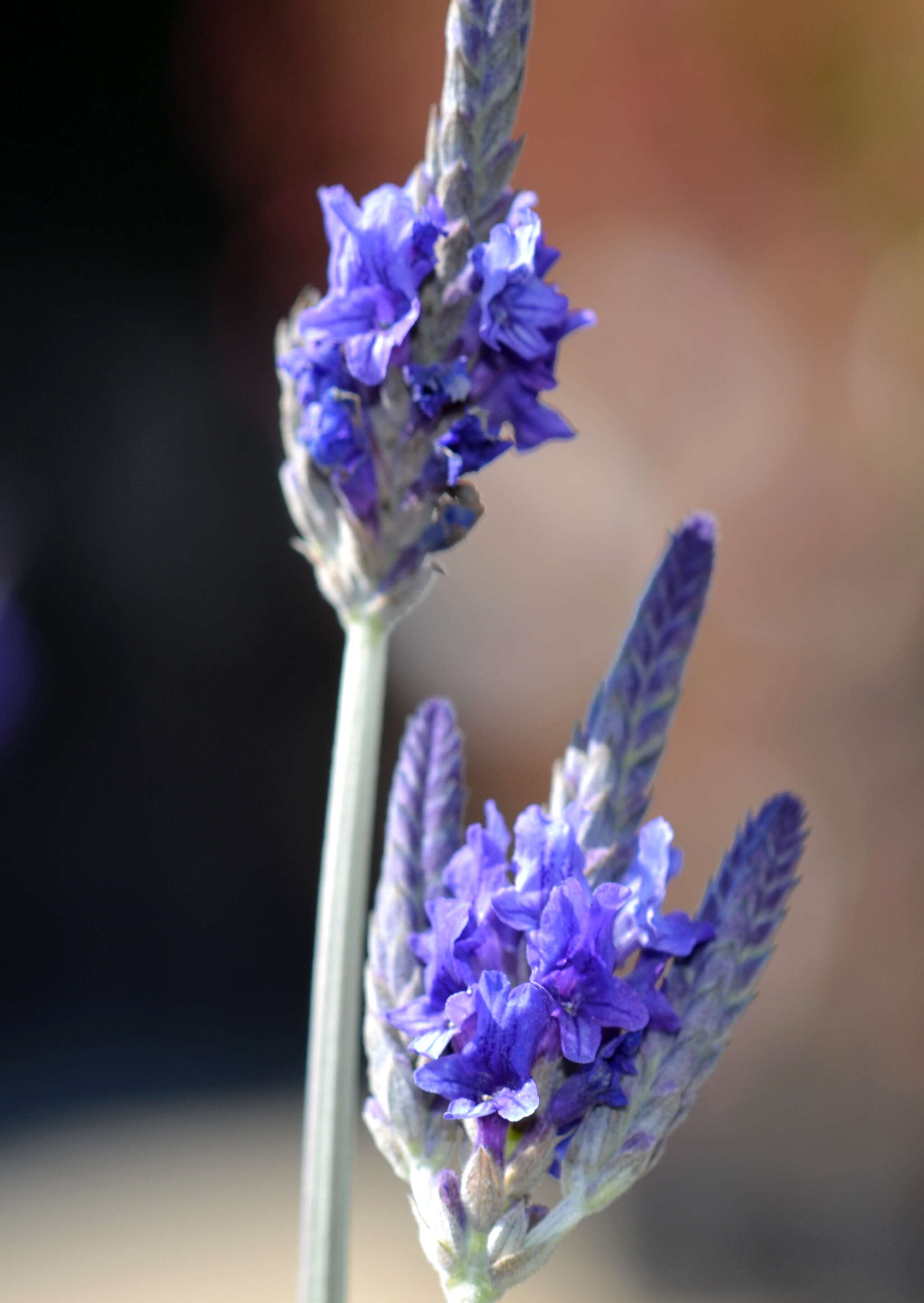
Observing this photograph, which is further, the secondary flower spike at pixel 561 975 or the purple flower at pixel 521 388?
the purple flower at pixel 521 388

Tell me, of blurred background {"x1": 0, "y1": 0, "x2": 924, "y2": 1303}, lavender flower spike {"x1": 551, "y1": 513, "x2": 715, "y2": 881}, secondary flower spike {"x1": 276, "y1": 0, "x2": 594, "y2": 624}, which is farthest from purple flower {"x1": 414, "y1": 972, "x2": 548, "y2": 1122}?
blurred background {"x1": 0, "y1": 0, "x2": 924, "y2": 1303}

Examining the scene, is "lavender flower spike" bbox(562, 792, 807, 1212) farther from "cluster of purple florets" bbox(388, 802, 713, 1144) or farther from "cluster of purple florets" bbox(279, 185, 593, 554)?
"cluster of purple florets" bbox(279, 185, 593, 554)

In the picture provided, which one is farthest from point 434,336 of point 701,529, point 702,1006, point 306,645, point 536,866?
point 306,645

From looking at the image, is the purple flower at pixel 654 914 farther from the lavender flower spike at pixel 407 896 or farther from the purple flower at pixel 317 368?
the purple flower at pixel 317 368

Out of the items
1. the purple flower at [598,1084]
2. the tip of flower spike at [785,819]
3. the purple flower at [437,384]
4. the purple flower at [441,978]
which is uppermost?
the purple flower at [437,384]

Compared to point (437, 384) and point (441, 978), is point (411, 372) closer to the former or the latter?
point (437, 384)

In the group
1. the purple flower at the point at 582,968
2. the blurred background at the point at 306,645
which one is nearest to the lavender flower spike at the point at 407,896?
the purple flower at the point at 582,968
